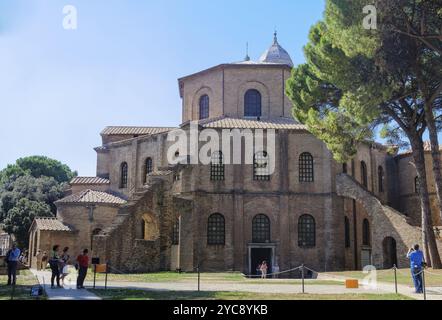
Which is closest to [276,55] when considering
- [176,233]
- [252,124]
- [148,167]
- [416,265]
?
[252,124]

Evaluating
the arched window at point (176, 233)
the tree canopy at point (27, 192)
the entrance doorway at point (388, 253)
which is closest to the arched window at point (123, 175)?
the arched window at point (176, 233)

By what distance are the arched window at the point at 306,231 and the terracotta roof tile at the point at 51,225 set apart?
1600 cm

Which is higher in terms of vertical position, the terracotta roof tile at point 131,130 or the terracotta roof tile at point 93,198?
the terracotta roof tile at point 131,130

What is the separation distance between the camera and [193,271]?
30.4m

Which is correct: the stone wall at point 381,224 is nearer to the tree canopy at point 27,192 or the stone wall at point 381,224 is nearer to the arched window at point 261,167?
the arched window at point 261,167

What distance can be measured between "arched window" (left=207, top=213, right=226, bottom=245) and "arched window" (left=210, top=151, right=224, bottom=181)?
2519 millimetres

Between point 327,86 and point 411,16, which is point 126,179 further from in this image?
point 411,16

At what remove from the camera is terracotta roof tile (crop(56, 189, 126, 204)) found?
3644 centimetres

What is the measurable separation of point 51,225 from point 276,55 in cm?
2231

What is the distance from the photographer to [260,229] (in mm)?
32500

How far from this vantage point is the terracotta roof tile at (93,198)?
36438 millimetres

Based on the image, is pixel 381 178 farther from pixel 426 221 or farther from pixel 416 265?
pixel 416 265
